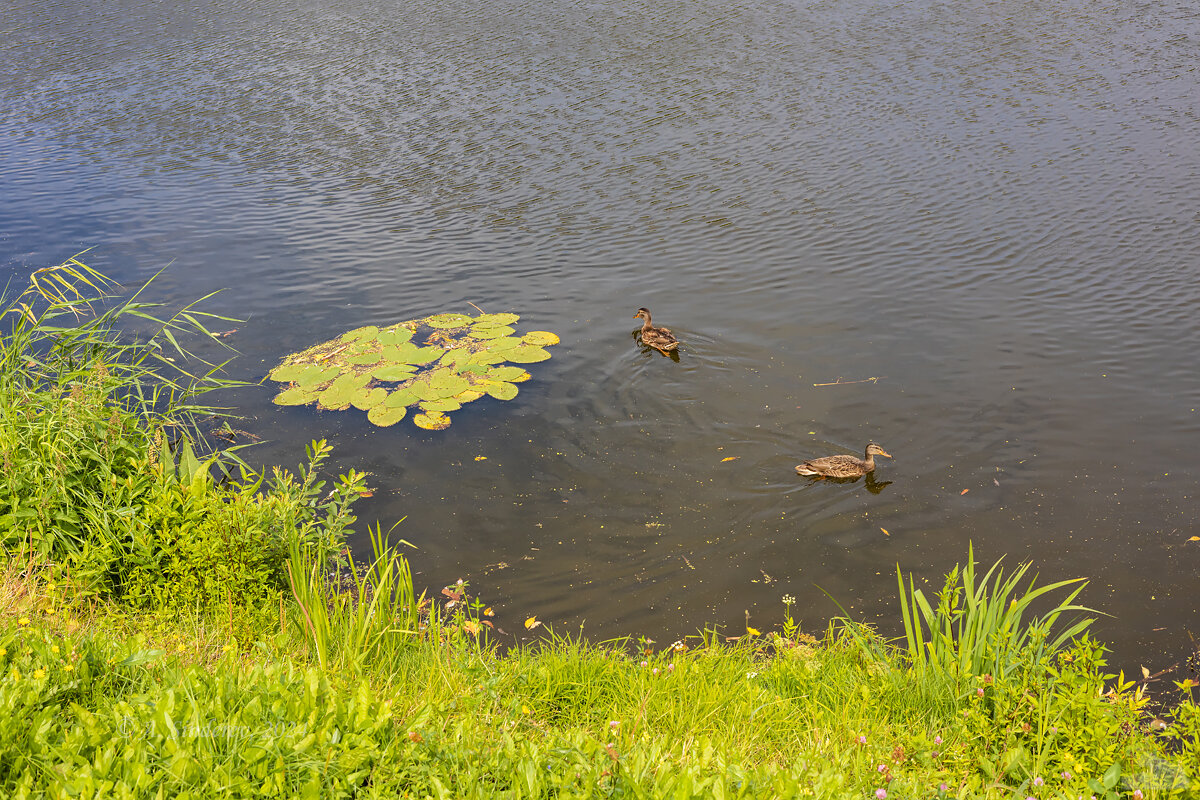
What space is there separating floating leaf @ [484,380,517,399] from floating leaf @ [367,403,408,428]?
848 mm

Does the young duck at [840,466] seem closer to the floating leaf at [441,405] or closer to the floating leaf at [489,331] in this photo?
the floating leaf at [441,405]

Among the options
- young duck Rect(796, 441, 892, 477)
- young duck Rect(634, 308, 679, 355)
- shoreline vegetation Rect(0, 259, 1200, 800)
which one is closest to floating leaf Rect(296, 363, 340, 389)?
shoreline vegetation Rect(0, 259, 1200, 800)

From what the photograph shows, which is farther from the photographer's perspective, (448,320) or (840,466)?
(448,320)

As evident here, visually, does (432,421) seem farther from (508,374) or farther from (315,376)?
(315,376)

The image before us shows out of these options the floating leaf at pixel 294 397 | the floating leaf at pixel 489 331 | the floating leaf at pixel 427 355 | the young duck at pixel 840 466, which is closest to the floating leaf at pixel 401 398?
the floating leaf at pixel 427 355

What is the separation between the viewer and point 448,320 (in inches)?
394

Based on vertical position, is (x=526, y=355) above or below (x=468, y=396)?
above

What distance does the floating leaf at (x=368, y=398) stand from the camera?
27.1 ft

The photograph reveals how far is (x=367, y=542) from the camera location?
21.6 feet

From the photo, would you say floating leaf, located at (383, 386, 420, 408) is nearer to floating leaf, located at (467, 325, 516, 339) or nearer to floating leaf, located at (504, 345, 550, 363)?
floating leaf, located at (504, 345, 550, 363)

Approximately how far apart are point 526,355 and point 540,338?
1.42 feet

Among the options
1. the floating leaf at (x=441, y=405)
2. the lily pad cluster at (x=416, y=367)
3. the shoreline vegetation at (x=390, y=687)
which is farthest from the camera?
the lily pad cluster at (x=416, y=367)

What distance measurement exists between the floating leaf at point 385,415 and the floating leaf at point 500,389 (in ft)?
2.78

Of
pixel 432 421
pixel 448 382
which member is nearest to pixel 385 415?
pixel 432 421
